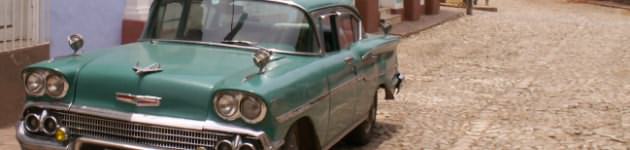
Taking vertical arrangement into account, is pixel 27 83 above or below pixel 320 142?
above

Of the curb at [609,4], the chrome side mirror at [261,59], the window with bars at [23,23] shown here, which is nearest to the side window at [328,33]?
the chrome side mirror at [261,59]

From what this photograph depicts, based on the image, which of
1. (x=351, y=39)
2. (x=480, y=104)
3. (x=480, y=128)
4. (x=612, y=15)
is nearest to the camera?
(x=351, y=39)

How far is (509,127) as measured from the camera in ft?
26.3

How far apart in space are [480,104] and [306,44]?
4107 mm

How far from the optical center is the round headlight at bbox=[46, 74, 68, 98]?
4738mm

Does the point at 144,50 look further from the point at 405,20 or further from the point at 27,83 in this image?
the point at 405,20

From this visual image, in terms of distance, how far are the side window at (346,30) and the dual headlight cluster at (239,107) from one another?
178cm

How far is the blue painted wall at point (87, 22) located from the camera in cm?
796

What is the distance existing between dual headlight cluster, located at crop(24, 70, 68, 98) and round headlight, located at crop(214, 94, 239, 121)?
88cm

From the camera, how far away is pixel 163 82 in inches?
180

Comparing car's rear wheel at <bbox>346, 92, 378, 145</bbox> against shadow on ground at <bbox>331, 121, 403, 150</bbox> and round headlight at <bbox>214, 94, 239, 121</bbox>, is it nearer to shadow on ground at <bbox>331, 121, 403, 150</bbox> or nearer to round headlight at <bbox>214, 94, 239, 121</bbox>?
shadow on ground at <bbox>331, 121, 403, 150</bbox>

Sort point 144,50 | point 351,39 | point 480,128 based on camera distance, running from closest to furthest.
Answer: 1. point 144,50
2. point 351,39
3. point 480,128

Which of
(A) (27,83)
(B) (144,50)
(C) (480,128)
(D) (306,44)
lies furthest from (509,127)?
(A) (27,83)

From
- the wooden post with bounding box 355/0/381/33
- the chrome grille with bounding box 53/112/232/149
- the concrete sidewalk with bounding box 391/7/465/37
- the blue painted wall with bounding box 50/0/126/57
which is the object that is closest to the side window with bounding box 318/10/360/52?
the chrome grille with bounding box 53/112/232/149
